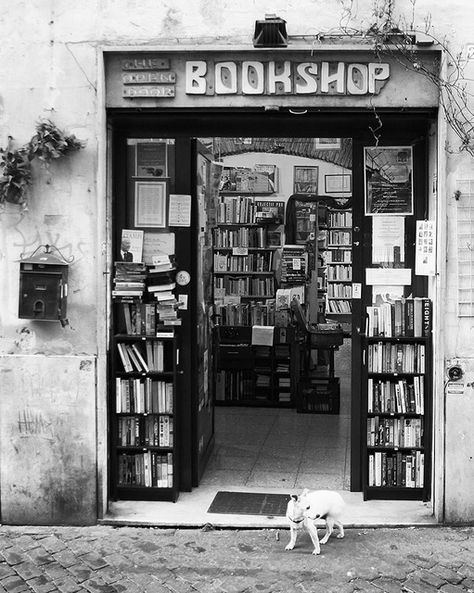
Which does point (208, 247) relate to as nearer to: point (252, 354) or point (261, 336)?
point (261, 336)

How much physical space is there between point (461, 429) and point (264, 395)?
461cm

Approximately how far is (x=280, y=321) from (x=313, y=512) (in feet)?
18.1

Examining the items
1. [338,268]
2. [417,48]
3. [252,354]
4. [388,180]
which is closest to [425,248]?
[388,180]

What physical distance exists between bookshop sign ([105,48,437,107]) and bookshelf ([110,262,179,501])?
1473 millimetres

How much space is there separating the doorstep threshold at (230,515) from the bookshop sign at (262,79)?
318cm

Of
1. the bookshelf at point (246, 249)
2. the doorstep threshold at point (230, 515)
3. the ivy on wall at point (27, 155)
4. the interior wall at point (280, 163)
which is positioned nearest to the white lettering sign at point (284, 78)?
the ivy on wall at point (27, 155)

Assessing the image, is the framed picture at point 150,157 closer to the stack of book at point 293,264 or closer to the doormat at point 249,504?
the doormat at point 249,504

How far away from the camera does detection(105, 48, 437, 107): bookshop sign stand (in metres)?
6.25

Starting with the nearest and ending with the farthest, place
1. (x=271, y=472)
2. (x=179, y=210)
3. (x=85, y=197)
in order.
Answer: (x=85, y=197), (x=179, y=210), (x=271, y=472)

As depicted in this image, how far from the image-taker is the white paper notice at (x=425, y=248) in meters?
6.47

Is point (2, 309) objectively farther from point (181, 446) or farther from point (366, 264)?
point (366, 264)

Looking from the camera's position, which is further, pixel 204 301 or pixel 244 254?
pixel 244 254

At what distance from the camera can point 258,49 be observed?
6.20 metres

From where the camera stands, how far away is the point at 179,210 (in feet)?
22.6
